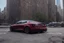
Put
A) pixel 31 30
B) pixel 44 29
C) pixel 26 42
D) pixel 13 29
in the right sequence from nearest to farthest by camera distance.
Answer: pixel 26 42
pixel 31 30
pixel 44 29
pixel 13 29

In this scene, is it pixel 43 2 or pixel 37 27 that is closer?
pixel 37 27

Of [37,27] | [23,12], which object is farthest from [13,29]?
[23,12]

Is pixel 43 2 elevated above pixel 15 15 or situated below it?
above

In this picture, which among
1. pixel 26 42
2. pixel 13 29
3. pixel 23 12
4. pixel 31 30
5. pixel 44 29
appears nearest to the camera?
pixel 26 42

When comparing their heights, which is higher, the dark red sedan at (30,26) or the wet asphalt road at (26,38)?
the dark red sedan at (30,26)

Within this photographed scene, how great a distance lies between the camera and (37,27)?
13.4 meters

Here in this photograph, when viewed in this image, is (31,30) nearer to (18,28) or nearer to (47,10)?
(18,28)

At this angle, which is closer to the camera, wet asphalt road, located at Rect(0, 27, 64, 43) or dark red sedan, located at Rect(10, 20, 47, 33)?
wet asphalt road, located at Rect(0, 27, 64, 43)

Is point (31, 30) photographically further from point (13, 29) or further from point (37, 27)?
point (13, 29)

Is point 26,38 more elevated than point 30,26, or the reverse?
point 30,26

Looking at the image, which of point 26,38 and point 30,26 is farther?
point 30,26

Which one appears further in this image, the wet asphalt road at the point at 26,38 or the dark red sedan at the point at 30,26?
the dark red sedan at the point at 30,26

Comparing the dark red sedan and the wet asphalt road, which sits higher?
the dark red sedan

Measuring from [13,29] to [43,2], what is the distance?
8644 cm
